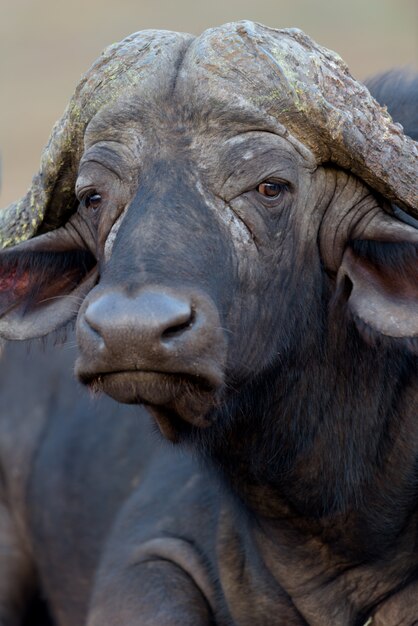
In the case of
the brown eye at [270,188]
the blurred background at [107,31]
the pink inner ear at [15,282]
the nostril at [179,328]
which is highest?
the brown eye at [270,188]

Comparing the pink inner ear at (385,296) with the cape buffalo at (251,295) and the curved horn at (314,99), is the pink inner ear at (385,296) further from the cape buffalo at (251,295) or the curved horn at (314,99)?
the curved horn at (314,99)

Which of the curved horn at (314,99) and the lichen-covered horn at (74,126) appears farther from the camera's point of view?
the lichen-covered horn at (74,126)

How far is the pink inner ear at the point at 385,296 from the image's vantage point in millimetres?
4602

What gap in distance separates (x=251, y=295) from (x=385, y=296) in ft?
1.53

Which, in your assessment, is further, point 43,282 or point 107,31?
point 107,31

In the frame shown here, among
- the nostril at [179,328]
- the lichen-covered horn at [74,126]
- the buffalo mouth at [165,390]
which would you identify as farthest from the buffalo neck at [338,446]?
the lichen-covered horn at [74,126]

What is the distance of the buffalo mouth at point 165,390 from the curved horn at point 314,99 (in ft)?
2.99

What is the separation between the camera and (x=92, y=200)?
482cm

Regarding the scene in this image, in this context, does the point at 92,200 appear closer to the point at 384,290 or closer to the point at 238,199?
the point at 238,199

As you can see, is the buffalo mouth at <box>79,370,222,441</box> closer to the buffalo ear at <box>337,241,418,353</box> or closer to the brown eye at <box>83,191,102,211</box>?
the buffalo ear at <box>337,241,418,353</box>

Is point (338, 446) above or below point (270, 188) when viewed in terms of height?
below

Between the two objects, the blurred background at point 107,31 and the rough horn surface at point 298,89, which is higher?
the rough horn surface at point 298,89

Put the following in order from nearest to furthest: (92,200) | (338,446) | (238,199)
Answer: (238,199), (92,200), (338,446)

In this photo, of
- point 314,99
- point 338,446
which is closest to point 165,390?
point 338,446
